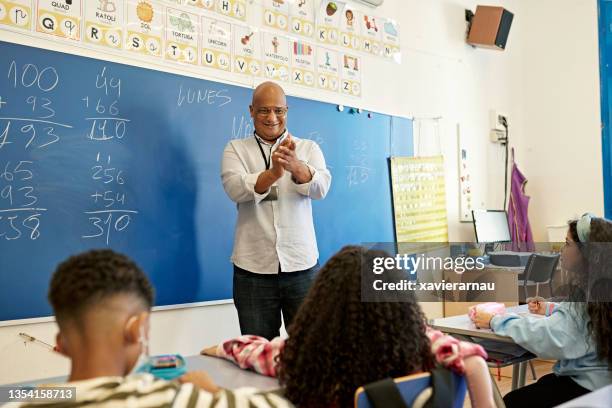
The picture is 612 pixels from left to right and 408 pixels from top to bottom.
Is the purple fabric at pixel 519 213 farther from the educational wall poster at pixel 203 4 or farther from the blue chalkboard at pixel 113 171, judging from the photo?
the educational wall poster at pixel 203 4

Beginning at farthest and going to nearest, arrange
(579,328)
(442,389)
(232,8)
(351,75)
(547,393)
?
(351,75), (232,8), (547,393), (579,328), (442,389)

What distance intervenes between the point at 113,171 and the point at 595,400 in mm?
2198

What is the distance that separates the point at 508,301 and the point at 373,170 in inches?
61.0

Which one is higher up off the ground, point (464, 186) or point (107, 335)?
point (464, 186)

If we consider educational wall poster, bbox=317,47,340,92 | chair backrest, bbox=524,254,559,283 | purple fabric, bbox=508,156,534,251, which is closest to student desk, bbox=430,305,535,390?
chair backrest, bbox=524,254,559,283

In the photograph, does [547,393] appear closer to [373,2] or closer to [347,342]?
[347,342]

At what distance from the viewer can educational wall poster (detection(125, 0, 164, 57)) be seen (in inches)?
107

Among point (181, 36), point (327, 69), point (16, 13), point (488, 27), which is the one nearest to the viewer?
point (16, 13)

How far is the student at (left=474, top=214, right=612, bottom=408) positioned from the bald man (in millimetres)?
942

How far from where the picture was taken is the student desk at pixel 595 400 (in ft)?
3.10

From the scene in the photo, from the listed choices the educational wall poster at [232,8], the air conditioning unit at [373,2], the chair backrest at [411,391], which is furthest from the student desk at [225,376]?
the air conditioning unit at [373,2]

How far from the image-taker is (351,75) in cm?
390

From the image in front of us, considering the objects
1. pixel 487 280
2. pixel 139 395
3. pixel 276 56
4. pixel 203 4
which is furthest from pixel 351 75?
pixel 139 395

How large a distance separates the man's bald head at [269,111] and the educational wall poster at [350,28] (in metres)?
1.38
